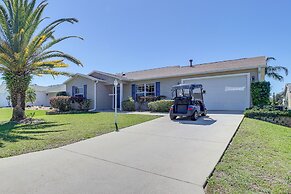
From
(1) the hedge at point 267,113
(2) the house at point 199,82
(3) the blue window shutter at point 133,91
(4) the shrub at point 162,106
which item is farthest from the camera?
(3) the blue window shutter at point 133,91

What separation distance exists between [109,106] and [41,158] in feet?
52.6

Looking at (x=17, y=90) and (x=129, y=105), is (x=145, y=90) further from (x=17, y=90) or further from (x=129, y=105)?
(x=17, y=90)

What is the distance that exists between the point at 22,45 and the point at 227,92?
14580 millimetres

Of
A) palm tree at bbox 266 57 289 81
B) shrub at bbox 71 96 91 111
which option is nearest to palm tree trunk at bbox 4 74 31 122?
shrub at bbox 71 96 91 111

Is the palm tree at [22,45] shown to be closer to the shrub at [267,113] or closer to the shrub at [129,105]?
the shrub at [129,105]

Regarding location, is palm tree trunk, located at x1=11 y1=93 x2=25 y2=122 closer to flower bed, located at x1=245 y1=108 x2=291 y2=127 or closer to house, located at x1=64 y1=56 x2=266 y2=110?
house, located at x1=64 y1=56 x2=266 y2=110

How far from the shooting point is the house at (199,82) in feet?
45.8

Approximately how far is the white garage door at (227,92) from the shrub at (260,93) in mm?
613

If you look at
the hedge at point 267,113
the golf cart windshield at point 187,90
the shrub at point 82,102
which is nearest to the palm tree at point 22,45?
the shrub at point 82,102

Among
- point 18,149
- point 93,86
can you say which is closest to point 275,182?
point 18,149

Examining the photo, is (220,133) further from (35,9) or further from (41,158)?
(35,9)

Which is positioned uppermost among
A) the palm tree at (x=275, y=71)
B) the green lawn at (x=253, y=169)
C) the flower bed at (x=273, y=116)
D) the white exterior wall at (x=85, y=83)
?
the palm tree at (x=275, y=71)

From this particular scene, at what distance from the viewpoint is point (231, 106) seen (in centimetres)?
1452

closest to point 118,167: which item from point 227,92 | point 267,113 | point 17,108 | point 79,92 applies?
point 267,113
